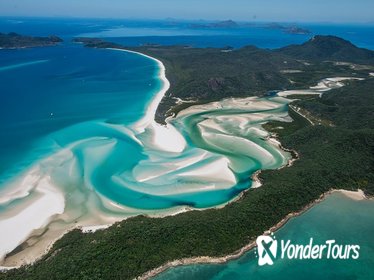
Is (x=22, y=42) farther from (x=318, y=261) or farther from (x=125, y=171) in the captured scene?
(x=318, y=261)

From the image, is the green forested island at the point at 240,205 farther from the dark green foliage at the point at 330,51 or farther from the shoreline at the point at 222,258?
the dark green foliage at the point at 330,51

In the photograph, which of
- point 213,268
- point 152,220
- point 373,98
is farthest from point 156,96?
point 213,268

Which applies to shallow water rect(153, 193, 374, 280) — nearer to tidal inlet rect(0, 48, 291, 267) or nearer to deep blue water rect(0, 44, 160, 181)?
tidal inlet rect(0, 48, 291, 267)

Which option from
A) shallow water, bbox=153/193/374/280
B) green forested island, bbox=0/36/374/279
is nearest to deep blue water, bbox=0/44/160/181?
green forested island, bbox=0/36/374/279

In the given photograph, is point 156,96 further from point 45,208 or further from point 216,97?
point 45,208

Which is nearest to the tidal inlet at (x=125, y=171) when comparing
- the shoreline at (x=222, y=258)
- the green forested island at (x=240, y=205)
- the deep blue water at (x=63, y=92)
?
the deep blue water at (x=63, y=92)

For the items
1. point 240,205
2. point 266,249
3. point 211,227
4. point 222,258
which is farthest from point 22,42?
point 266,249
